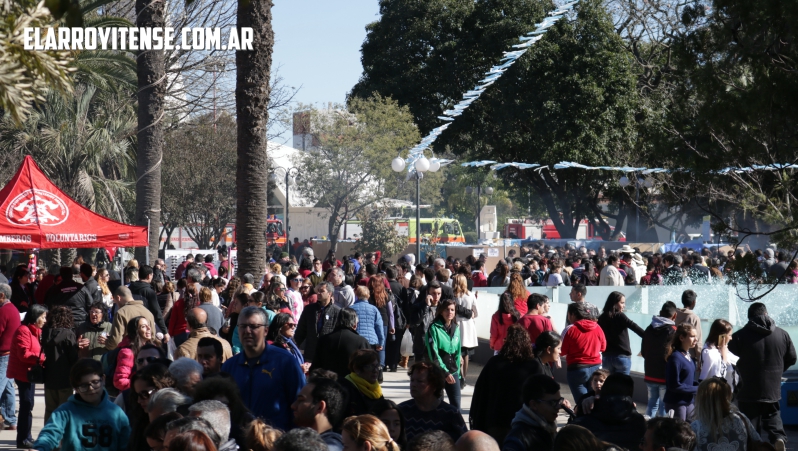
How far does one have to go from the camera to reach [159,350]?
7.11m

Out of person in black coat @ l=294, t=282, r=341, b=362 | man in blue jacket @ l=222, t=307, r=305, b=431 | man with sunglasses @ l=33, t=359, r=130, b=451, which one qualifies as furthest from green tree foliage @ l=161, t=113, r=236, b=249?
man with sunglasses @ l=33, t=359, r=130, b=451

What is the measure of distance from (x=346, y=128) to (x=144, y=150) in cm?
2183

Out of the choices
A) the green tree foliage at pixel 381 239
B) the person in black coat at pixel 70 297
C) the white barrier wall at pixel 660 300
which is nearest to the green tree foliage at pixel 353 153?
the green tree foliage at pixel 381 239

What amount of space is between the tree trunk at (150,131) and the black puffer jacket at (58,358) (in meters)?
10.3

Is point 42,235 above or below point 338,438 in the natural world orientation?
above

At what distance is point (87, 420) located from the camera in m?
5.48

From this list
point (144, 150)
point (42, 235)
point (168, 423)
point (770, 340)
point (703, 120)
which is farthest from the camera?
point (144, 150)

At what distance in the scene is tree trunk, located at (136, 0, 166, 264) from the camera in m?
18.4

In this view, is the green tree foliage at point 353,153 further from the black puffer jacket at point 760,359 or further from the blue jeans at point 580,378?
the black puffer jacket at point 760,359

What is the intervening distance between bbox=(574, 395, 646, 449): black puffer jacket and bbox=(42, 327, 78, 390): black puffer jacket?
548cm

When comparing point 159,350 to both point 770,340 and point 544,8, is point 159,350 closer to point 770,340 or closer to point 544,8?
point 770,340

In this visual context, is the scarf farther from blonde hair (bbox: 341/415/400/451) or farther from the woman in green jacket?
the woman in green jacket

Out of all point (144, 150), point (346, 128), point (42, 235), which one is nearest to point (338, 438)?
point (42, 235)

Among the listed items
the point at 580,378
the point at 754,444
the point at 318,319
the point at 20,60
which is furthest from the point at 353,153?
the point at 20,60
